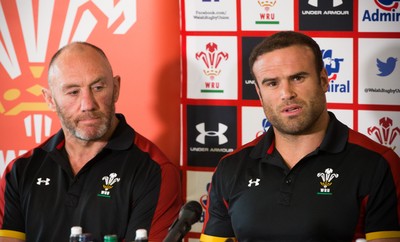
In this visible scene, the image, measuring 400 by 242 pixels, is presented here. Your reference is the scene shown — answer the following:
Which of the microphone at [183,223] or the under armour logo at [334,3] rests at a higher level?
the under armour logo at [334,3]

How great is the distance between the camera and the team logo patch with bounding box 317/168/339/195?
99.3 inches

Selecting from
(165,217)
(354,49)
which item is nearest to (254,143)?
(165,217)

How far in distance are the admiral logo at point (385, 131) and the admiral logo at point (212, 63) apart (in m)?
0.67

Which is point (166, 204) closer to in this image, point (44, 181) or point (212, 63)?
point (44, 181)

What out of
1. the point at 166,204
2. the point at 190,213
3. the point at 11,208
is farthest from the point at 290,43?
the point at 11,208

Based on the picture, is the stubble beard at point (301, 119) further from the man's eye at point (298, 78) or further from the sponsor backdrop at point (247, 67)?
the sponsor backdrop at point (247, 67)

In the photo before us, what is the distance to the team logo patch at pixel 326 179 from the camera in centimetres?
252

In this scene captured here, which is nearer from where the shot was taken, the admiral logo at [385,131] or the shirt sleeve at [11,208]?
the shirt sleeve at [11,208]

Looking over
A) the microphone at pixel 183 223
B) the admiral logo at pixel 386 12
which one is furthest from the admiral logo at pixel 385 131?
the microphone at pixel 183 223

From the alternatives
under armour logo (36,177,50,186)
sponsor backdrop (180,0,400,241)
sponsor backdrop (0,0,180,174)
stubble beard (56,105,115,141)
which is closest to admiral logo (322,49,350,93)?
sponsor backdrop (180,0,400,241)

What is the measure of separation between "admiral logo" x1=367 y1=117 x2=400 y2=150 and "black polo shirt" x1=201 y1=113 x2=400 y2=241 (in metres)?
0.48

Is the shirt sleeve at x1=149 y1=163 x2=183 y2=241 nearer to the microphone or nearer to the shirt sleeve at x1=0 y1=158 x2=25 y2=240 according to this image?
the shirt sleeve at x1=0 y1=158 x2=25 y2=240

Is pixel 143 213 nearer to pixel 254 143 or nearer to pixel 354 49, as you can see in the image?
pixel 254 143

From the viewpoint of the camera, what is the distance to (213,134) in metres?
3.30
